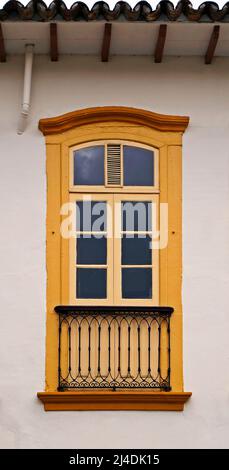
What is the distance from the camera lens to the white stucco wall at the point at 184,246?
13.2 m

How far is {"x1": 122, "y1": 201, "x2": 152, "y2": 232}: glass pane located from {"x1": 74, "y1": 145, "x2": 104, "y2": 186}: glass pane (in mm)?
464

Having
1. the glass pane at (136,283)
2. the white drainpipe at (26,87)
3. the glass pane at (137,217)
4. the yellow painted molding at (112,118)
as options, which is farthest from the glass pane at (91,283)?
the white drainpipe at (26,87)

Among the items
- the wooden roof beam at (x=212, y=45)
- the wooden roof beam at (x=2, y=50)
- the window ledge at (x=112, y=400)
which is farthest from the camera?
the wooden roof beam at (x=2, y=50)

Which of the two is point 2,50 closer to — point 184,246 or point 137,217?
point 137,217

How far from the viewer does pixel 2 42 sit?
1369 centimetres

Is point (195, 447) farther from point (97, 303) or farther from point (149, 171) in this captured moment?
point (149, 171)

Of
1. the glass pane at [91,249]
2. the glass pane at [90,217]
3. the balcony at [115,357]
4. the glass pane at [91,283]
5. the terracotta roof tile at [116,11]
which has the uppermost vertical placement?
the terracotta roof tile at [116,11]

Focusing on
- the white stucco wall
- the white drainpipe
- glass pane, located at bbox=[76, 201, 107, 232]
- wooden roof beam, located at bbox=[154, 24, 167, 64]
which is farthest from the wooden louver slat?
wooden roof beam, located at bbox=[154, 24, 167, 64]

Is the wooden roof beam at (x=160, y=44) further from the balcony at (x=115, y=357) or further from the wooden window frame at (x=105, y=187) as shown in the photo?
the balcony at (x=115, y=357)

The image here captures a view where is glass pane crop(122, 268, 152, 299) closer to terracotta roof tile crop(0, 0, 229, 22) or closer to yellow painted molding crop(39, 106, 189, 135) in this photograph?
yellow painted molding crop(39, 106, 189, 135)

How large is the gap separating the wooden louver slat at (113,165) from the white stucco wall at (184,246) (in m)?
0.56

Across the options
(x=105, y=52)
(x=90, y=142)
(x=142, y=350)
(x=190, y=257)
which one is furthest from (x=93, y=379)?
(x=105, y=52)

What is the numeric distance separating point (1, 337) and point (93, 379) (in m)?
1.13

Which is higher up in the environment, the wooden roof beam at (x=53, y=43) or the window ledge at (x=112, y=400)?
the wooden roof beam at (x=53, y=43)
